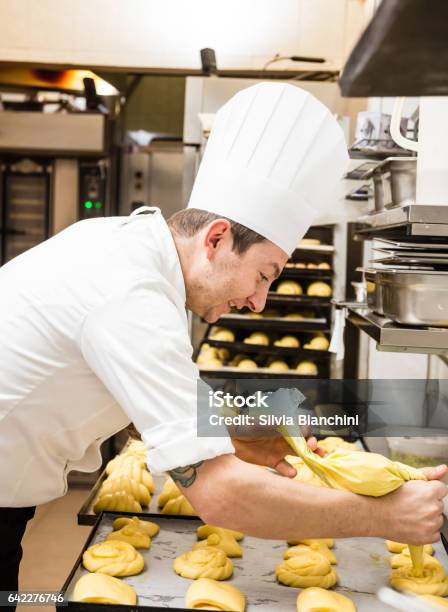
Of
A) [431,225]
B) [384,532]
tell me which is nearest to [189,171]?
[431,225]

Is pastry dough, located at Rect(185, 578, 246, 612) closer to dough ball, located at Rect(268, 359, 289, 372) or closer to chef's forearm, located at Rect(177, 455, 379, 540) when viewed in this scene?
chef's forearm, located at Rect(177, 455, 379, 540)

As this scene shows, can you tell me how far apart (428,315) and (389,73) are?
2.66 ft

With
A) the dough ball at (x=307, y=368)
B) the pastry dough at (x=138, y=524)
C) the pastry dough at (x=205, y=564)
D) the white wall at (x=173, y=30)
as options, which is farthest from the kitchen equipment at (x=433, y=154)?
the white wall at (x=173, y=30)

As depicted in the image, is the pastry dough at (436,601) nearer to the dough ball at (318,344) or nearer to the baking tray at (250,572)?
the baking tray at (250,572)

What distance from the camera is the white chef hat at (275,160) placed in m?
1.40

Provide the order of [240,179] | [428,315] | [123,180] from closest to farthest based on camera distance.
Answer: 1. [428,315]
2. [240,179]
3. [123,180]


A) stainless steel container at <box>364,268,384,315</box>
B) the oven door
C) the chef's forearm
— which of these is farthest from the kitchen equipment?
the oven door

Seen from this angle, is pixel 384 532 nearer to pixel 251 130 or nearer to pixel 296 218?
pixel 296 218

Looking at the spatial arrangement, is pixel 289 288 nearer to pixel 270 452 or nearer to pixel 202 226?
pixel 270 452

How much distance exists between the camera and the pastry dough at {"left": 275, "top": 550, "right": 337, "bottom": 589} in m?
1.31

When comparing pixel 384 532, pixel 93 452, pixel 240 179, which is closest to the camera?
pixel 384 532

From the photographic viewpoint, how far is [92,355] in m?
1.14

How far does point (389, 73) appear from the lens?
22.7 inches

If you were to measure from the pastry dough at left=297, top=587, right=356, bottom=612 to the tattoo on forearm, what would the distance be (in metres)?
0.34
